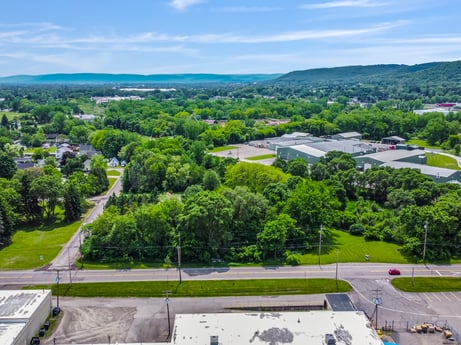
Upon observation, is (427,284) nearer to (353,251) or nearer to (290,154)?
(353,251)

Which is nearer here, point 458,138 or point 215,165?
point 215,165

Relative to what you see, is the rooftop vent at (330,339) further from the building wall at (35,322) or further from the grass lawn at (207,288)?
the building wall at (35,322)

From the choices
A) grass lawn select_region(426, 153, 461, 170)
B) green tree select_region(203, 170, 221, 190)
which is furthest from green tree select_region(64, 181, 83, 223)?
grass lawn select_region(426, 153, 461, 170)

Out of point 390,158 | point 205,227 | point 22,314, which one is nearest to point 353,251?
point 205,227

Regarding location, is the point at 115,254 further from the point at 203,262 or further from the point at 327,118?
the point at 327,118

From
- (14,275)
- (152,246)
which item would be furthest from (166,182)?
(14,275)

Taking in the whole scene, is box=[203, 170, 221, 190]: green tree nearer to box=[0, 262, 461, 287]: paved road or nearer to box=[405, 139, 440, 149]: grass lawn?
box=[0, 262, 461, 287]: paved road

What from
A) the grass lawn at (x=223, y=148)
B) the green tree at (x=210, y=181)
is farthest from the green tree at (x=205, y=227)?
the grass lawn at (x=223, y=148)
